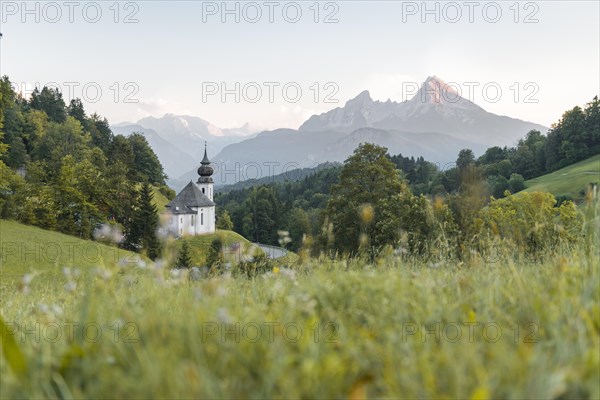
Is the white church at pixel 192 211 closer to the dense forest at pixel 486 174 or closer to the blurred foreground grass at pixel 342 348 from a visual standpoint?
the dense forest at pixel 486 174

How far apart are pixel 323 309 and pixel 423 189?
125m

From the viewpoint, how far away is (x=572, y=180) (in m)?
87.6

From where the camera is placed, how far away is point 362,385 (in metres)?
2.05

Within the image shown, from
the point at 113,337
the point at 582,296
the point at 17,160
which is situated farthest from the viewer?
the point at 17,160

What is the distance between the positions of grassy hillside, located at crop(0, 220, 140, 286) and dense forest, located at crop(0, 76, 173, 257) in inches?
144

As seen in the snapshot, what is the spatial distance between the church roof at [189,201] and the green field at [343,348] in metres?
79.8

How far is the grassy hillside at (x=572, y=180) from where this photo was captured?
82000 mm

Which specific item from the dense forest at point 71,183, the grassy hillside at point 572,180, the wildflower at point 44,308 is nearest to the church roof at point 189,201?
the dense forest at point 71,183

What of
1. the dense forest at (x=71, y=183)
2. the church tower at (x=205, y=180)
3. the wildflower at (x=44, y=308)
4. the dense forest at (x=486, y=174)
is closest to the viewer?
the wildflower at (x=44, y=308)

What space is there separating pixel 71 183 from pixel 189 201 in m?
34.6

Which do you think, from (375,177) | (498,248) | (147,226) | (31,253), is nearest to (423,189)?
(147,226)

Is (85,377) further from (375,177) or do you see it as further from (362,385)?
(375,177)

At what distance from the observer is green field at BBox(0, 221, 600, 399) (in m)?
1.97

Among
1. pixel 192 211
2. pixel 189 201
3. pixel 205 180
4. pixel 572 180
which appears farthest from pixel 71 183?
pixel 572 180
